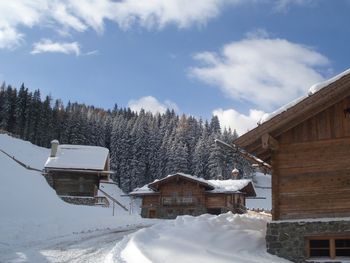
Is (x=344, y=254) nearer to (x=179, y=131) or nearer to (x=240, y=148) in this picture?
(x=240, y=148)

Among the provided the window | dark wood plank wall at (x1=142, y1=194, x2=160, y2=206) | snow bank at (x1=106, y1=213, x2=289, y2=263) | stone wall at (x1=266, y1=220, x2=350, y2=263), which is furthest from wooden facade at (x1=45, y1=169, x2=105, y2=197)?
the window

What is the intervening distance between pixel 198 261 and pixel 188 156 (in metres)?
89.7

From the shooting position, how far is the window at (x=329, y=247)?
14.5 metres

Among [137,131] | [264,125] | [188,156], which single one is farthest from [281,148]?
[137,131]

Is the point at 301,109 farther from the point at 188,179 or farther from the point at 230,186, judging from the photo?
the point at 230,186

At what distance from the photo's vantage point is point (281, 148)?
627 inches

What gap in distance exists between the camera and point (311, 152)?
15453 mm

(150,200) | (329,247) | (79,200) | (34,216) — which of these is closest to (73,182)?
(79,200)

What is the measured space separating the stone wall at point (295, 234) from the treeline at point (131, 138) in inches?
3023

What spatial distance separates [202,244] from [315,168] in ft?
15.3

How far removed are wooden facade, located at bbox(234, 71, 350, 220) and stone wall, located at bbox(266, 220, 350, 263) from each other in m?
0.31

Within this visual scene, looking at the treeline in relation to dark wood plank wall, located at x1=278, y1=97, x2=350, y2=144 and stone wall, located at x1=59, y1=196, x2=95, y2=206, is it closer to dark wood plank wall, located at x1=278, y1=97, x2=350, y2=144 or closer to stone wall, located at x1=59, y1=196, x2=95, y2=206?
stone wall, located at x1=59, y1=196, x2=95, y2=206

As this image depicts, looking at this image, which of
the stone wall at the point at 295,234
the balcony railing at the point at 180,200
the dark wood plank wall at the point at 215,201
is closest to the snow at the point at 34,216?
the balcony railing at the point at 180,200

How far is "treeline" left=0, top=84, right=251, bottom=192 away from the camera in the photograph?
3799 inches
